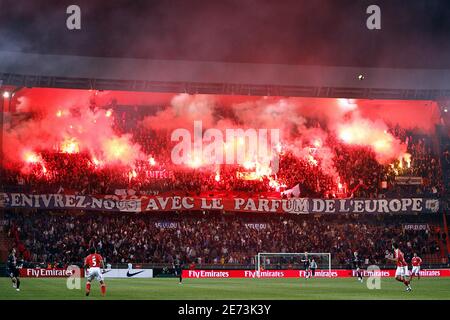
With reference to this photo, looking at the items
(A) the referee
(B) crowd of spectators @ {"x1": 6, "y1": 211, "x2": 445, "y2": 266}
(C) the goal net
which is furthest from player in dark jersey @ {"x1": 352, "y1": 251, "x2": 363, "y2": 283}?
(B) crowd of spectators @ {"x1": 6, "y1": 211, "x2": 445, "y2": 266}

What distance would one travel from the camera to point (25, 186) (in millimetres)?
45781

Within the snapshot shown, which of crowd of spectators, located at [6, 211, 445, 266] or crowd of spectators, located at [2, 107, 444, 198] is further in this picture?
crowd of spectators, located at [2, 107, 444, 198]

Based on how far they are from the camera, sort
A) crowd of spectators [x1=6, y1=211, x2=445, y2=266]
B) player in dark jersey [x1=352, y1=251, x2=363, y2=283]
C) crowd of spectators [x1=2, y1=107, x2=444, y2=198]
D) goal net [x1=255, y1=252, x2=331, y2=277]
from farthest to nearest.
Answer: crowd of spectators [x1=2, y1=107, x2=444, y2=198] < goal net [x1=255, y1=252, x2=331, y2=277] < crowd of spectators [x1=6, y1=211, x2=445, y2=266] < player in dark jersey [x1=352, y1=251, x2=363, y2=283]

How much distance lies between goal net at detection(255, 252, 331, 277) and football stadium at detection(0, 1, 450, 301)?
0.09 meters

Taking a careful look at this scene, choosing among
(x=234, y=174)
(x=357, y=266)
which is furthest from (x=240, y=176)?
(x=357, y=266)

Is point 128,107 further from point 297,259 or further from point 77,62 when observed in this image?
point 297,259

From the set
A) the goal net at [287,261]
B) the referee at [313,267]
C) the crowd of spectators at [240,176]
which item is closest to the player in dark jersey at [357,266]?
the referee at [313,267]

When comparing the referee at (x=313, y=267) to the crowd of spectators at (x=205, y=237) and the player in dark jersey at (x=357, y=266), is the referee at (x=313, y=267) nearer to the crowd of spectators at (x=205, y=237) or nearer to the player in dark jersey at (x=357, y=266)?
the player in dark jersey at (x=357, y=266)

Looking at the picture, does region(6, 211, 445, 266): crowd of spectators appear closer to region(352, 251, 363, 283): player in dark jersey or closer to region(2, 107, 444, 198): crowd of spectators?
region(2, 107, 444, 198): crowd of spectators

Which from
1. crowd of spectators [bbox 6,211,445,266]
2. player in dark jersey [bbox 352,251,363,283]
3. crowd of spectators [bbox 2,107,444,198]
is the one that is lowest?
player in dark jersey [bbox 352,251,363,283]

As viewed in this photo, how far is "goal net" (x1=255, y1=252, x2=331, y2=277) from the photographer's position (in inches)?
1791

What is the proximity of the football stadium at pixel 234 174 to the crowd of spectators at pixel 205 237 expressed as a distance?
0.09m

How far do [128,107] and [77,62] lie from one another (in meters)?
11.5

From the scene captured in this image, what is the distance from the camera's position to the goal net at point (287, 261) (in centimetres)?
4550
